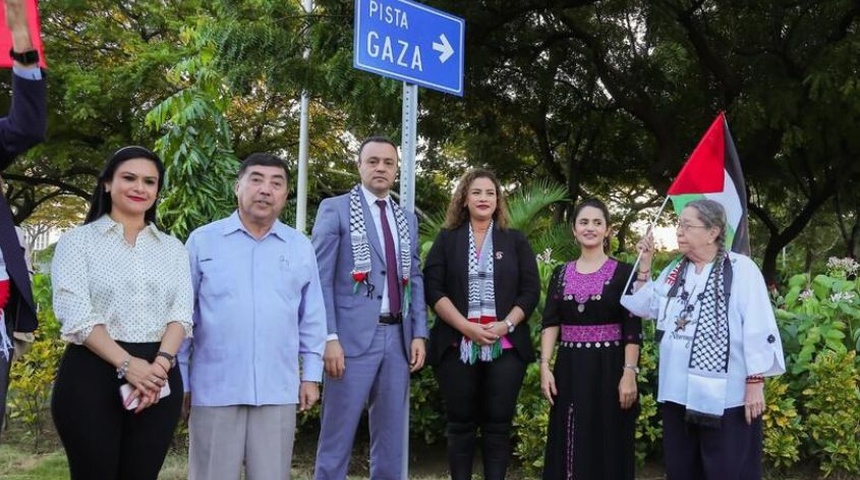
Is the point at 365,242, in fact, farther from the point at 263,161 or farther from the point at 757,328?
the point at 757,328

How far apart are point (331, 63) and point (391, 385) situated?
21.8 feet

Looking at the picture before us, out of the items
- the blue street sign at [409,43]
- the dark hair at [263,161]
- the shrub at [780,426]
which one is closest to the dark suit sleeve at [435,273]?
the blue street sign at [409,43]

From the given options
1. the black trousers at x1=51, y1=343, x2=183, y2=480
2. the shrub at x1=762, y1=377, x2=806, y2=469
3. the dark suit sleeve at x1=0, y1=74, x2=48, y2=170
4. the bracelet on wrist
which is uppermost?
the dark suit sleeve at x1=0, y1=74, x2=48, y2=170

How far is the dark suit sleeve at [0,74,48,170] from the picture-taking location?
8.20 ft

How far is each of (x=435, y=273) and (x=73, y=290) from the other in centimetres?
189

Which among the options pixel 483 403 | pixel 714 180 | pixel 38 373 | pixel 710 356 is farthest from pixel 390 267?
pixel 38 373

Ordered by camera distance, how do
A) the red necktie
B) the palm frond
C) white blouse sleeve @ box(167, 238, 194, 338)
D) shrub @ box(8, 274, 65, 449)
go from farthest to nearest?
the palm frond
shrub @ box(8, 274, 65, 449)
the red necktie
white blouse sleeve @ box(167, 238, 194, 338)

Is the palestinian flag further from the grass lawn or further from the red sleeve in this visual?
the red sleeve

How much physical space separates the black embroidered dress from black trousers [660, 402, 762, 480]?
0.44m

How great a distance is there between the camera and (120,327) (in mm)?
2816

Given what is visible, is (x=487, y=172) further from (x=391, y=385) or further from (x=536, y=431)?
(x=536, y=431)

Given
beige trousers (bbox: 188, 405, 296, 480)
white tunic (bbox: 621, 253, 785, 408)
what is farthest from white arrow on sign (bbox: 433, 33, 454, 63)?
beige trousers (bbox: 188, 405, 296, 480)

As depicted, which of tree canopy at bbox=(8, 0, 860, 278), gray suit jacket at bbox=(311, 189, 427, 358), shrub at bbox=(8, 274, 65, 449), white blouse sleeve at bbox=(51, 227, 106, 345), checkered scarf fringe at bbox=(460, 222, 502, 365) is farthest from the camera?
tree canopy at bbox=(8, 0, 860, 278)

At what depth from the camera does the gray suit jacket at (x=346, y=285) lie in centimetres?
374
